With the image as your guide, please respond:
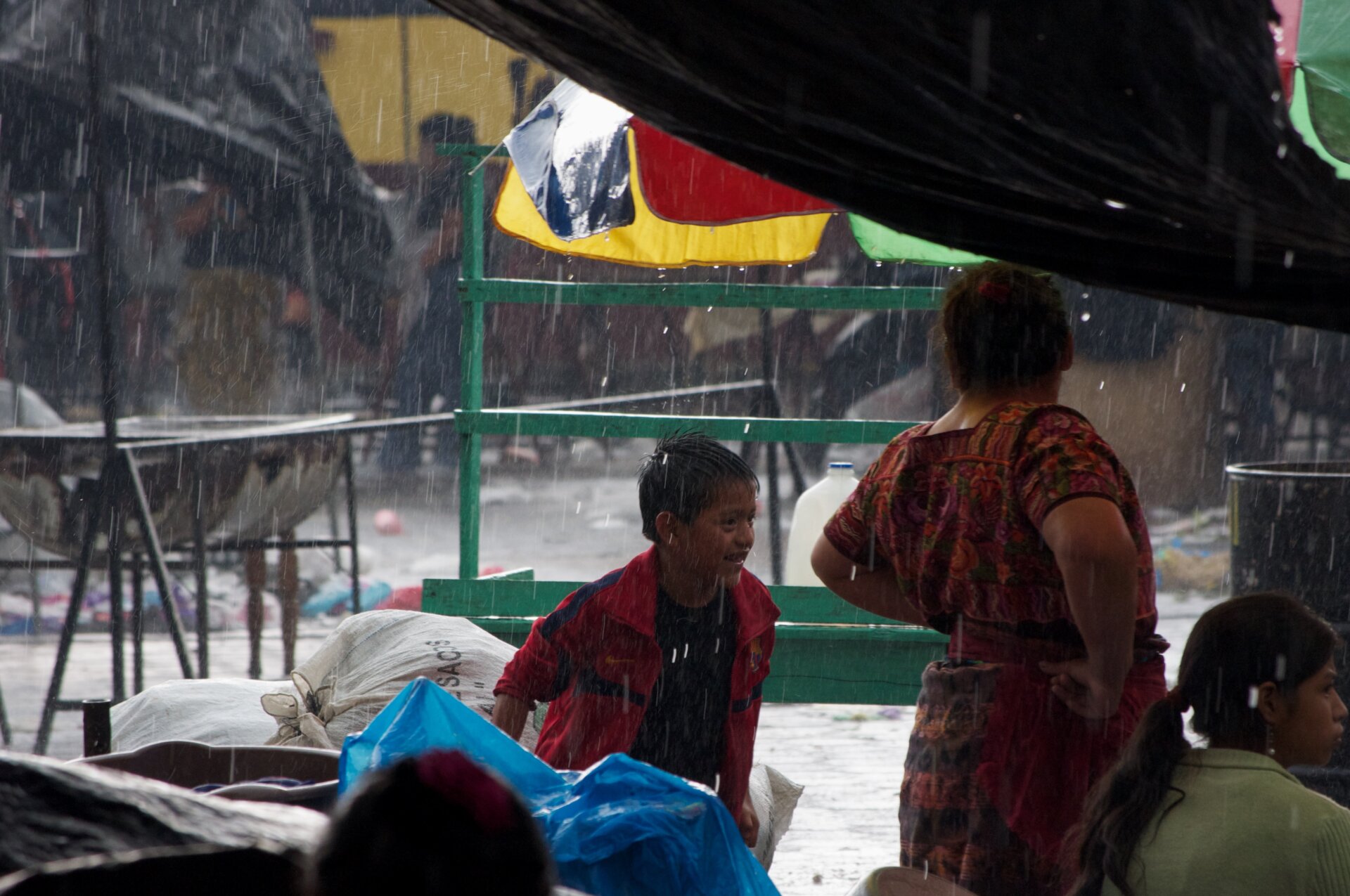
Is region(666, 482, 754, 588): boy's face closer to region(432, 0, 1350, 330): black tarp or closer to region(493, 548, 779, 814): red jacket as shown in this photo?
region(493, 548, 779, 814): red jacket

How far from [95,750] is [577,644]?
2.78 feet

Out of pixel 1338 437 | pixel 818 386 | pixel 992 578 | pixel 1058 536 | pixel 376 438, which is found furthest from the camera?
pixel 376 438

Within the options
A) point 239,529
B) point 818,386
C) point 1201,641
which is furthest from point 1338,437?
point 1201,641

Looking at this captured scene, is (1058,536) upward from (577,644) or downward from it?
upward

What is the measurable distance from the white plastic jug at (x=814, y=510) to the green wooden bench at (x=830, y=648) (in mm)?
326

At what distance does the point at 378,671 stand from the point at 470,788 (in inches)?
96.7

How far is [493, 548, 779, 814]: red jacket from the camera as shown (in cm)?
251

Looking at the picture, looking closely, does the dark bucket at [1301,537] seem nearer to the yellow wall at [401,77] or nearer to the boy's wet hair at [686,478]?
the boy's wet hair at [686,478]

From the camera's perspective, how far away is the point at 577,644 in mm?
2551

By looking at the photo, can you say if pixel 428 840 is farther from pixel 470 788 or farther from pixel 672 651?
pixel 672 651

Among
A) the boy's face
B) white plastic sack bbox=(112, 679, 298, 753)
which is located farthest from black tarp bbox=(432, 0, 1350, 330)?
white plastic sack bbox=(112, 679, 298, 753)

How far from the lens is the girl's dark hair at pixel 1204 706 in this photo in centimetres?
199

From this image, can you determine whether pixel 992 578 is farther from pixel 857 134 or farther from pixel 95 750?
pixel 95 750

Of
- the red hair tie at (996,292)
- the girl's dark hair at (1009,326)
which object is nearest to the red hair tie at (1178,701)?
the girl's dark hair at (1009,326)
